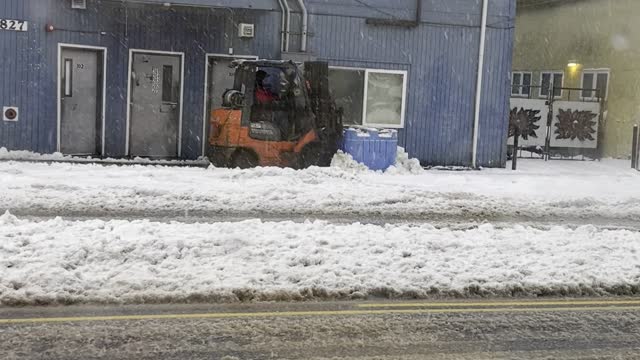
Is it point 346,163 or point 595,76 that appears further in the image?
point 595,76

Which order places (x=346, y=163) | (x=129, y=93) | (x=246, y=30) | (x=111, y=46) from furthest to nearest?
(x=246, y=30) < (x=129, y=93) < (x=111, y=46) < (x=346, y=163)

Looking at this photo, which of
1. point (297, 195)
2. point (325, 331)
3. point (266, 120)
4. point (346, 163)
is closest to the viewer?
point (325, 331)

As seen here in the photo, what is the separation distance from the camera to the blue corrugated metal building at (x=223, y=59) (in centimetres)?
1709

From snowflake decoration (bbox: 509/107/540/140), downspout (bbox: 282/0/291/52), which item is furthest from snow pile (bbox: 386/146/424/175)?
snowflake decoration (bbox: 509/107/540/140)

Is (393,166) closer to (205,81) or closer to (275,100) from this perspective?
(275,100)

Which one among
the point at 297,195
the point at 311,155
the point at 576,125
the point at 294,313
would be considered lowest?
the point at 294,313

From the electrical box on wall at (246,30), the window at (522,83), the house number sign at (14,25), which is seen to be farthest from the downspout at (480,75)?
the house number sign at (14,25)

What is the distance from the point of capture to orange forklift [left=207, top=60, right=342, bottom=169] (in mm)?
15617

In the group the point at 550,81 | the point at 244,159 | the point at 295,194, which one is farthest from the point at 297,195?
the point at 550,81

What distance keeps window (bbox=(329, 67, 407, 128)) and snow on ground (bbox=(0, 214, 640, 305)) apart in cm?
954

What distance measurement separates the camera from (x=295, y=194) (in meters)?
12.8

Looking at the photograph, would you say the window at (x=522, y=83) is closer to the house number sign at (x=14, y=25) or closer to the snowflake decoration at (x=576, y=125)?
the snowflake decoration at (x=576, y=125)

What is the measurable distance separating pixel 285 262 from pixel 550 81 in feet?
72.2

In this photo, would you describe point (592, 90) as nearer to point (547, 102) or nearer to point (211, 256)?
point (547, 102)
